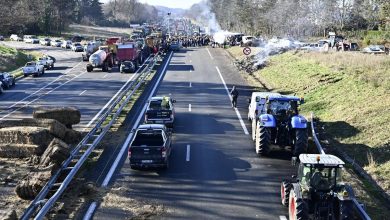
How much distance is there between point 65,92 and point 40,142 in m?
20.3

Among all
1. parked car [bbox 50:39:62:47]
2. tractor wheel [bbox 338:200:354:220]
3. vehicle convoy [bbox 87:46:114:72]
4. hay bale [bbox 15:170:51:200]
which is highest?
parked car [bbox 50:39:62:47]

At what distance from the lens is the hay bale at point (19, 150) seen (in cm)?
2155

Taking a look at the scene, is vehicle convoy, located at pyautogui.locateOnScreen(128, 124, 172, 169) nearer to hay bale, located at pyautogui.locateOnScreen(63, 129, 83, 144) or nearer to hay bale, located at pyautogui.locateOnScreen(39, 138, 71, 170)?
hay bale, located at pyautogui.locateOnScreen(39, 138, 71, 170)

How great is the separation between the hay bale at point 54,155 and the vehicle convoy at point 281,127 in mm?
8373

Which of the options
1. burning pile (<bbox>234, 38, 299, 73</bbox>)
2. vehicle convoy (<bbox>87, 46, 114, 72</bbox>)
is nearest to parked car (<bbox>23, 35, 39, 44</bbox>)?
vehicle convoy (<bbox>87, 46, 114, 72</bbox>)

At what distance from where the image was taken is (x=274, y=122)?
2130cm

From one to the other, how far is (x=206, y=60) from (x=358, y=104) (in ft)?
137

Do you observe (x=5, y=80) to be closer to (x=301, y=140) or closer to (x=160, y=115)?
(x=160, y=115)

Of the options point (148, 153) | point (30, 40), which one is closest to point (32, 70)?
point (148, 153)

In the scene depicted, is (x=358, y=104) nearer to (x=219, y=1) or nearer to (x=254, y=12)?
(x=254, y=12)

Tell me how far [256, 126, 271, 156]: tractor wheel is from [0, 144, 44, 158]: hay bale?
9.74 meters

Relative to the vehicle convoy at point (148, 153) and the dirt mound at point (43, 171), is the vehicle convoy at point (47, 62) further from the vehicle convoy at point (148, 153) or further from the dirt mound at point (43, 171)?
the vehicle convoy at point (148, 153)

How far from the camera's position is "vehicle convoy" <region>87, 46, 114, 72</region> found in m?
56.0

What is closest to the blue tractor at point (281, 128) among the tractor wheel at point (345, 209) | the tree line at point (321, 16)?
the tractor wheel at point (345, 209)
